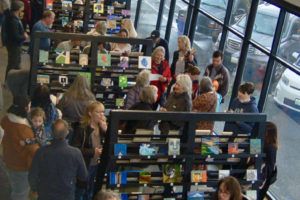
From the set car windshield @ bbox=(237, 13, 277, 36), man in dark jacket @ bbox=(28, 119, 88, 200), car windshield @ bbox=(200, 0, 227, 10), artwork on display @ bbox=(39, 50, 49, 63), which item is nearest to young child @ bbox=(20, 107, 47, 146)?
man in dark jacket @ bbox=(28, 119, 88, 200)

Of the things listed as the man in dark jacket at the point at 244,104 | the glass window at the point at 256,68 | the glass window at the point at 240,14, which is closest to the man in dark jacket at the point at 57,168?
the man in dark jacket at the point at 244,104

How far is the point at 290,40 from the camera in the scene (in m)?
6.89

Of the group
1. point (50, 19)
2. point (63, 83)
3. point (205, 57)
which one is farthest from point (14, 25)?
point (205, 57)

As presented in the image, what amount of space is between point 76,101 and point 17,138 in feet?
4.49

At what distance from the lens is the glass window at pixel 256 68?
7.58 meters

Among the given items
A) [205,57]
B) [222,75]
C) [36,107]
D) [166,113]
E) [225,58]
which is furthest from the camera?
[205,57]

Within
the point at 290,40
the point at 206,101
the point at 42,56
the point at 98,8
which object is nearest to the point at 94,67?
the point at 42,56

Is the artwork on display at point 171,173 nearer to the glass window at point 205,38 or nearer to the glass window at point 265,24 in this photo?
the glass window at point 265,24

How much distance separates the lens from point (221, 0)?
30.8 feet

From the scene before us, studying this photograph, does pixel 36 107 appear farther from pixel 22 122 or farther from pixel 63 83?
pixel 63 83

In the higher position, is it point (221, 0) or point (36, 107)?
point (221, 0)

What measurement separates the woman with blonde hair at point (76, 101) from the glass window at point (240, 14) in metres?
3.22

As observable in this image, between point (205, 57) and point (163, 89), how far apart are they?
2.10m

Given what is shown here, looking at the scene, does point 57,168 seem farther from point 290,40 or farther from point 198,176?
point 290,40
